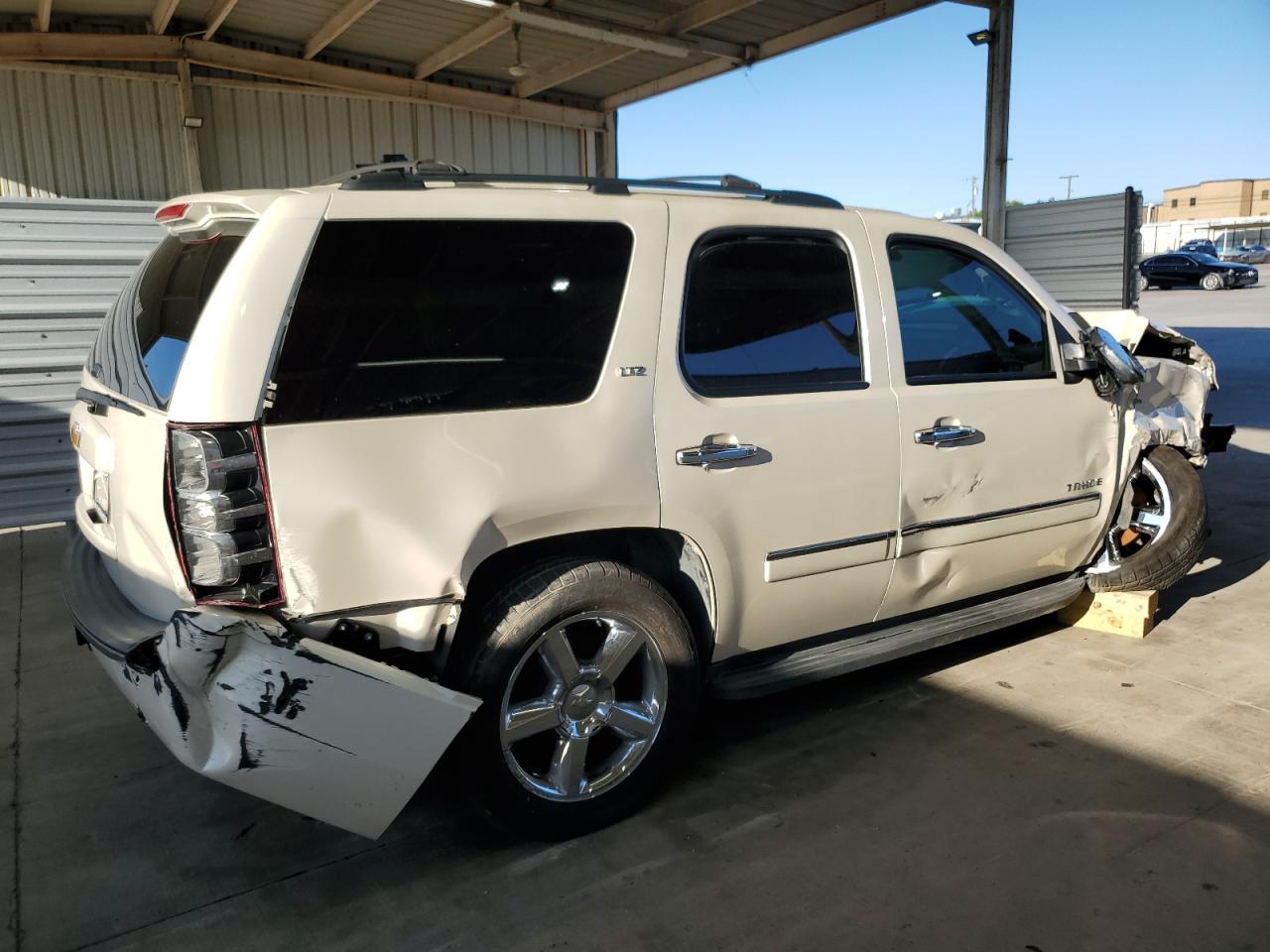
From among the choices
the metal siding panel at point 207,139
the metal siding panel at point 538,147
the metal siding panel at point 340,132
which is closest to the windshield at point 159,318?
the metal siding panel at point 207,139

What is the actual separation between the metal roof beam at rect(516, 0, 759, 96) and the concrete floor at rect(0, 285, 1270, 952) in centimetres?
706

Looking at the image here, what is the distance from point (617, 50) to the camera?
10.3m

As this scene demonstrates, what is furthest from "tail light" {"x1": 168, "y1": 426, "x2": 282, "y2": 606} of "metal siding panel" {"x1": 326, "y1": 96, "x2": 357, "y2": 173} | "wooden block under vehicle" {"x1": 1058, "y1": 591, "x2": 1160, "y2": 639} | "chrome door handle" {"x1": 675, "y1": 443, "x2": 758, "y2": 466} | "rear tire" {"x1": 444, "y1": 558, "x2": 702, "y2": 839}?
"metal siding panel" {"x1": 326, "y1": 96, "x2": 357, "y2": 173}

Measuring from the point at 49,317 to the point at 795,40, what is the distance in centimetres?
744

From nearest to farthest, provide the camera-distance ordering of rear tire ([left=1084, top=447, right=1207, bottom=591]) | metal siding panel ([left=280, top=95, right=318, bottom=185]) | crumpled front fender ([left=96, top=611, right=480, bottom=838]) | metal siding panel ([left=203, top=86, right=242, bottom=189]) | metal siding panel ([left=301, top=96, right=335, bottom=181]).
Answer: crumpled front fender ([left=96, top=611, right=480, bottom=838]) < rear tire ([left=1084, top=447, right=1207, bottom=591]) < metal siding panel ([left=203, top=86, right=242, bottom=189]) < metal siding panel ([left=280, top=95, right=318, bottom=185]) < metal siding panel ([left=301, top=96, right=335, bottom=181])

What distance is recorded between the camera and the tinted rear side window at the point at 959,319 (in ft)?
12.1

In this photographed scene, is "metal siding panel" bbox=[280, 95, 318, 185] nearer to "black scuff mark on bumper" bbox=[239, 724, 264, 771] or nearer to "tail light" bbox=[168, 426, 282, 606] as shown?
"tail light" bbox=[168, 426, 282, 606]

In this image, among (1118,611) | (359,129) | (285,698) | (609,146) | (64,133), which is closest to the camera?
(285,698)

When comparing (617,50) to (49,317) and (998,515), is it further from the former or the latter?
(998,515)

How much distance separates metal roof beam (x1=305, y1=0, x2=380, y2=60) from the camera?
348 inches

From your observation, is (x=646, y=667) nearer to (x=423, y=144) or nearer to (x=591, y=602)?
(x=591, y=602)

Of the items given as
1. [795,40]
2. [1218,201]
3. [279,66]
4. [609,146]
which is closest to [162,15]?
[279,66]

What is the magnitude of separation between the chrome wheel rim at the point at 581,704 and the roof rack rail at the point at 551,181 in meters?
1.31

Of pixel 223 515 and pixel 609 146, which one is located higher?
pixel 609 146
